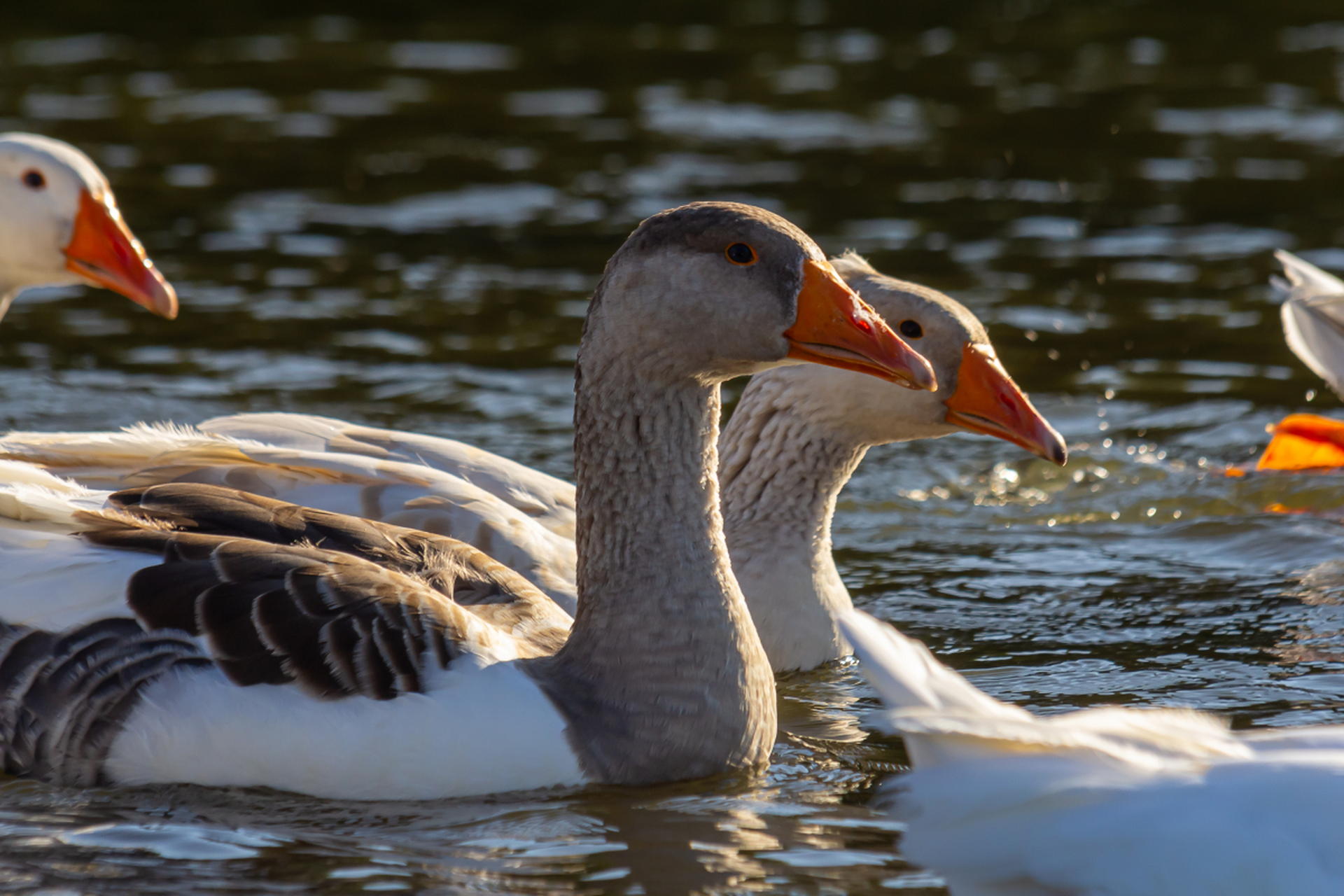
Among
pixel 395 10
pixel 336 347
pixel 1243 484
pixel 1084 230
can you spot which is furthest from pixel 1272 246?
pixel 395 10

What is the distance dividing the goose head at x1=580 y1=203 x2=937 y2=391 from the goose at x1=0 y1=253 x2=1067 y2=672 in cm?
127

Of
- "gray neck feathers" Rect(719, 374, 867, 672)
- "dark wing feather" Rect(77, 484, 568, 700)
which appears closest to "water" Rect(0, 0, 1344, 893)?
"gray neck feathers" Rect(719, 374, 867, 672)

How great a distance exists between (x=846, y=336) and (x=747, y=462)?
193 cm

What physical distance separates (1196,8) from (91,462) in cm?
1748

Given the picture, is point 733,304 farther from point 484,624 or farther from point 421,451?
point 421,451

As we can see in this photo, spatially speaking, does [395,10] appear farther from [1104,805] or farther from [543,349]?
[1104,805]

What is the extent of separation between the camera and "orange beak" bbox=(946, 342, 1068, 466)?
6.52 metres

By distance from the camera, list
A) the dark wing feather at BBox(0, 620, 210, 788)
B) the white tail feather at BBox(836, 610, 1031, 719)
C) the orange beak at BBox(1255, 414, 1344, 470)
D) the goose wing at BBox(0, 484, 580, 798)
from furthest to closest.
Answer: the orange beak at BBox(1255, 414, 1344, 470), the dark wing feather at BBox(0, 620, 210, 788), the goose wing at BBox(0, 484, 580, 798), the white tail feather at BBox(836, 610, 1031, 719)

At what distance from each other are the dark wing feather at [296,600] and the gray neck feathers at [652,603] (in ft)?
1.01

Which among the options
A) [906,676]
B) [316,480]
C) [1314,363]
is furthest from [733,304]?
[1314,363]

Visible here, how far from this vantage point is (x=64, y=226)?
8.53m

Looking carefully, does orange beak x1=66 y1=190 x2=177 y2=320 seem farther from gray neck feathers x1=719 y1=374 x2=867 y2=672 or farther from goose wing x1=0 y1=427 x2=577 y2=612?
gray neck feathers x1=719 y1=374 x2=867 y2=672

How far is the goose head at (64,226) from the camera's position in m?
8.50

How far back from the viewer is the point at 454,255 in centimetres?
1250
